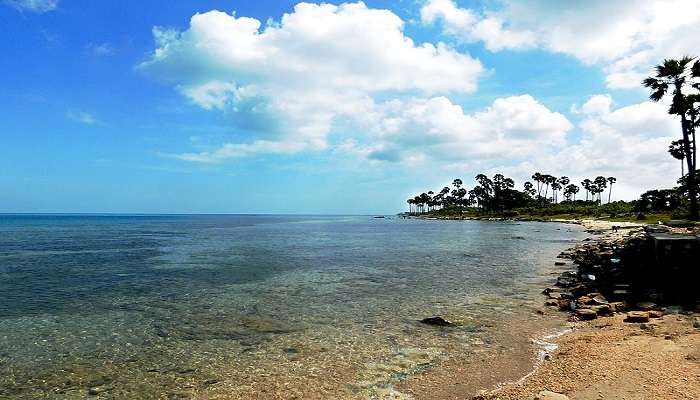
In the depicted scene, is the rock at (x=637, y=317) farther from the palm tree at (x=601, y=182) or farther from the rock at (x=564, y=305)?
the palm tree at (x=601, y=182)

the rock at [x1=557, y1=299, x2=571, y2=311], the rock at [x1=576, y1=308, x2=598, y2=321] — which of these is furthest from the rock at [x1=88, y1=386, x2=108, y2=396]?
the rock at [x1=557, y1=299, x2=571, y2=311]

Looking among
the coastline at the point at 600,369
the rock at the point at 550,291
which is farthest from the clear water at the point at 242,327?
the coastline at the point at 600,369

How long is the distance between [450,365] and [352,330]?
5.52 metres

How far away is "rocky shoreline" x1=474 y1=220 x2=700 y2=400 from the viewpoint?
1103 cm

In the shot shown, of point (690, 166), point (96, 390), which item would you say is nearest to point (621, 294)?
point (96, 390)

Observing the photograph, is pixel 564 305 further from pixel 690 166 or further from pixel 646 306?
pixel 690 166

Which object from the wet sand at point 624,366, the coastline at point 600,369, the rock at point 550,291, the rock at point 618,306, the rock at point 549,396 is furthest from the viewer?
the rock at point 550,291

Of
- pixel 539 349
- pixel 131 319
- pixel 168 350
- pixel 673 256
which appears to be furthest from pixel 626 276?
pixel 131 319

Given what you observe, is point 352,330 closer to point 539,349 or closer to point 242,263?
point 539,349

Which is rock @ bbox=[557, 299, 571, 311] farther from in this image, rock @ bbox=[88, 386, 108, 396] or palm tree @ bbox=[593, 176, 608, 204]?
palm tree @ bbox=[593, 176, 608, 204]

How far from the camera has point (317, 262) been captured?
45969 mm

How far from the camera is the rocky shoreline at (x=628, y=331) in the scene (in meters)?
11.0

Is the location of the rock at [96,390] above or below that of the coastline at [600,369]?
below

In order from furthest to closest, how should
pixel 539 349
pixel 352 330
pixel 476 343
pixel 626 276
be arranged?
pixel 626 276 → pixel 352 330 → pixel 476 343 → pixel 539 349
